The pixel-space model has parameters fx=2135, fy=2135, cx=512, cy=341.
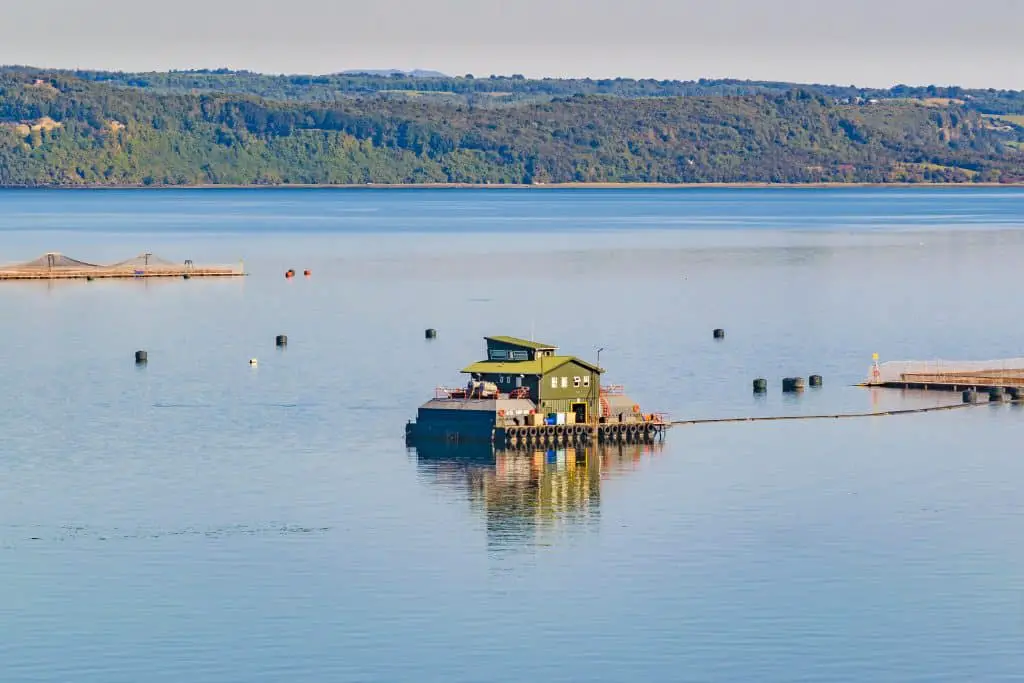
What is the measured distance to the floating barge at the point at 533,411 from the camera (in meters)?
99.3

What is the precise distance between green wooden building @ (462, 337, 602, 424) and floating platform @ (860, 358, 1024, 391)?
29.8m

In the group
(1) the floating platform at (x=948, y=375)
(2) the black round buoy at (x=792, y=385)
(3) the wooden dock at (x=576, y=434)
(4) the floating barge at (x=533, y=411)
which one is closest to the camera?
(3) the wooden dock at (x=576, y=434)

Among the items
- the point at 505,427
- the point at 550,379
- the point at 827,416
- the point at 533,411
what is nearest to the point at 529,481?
the point at 505,427

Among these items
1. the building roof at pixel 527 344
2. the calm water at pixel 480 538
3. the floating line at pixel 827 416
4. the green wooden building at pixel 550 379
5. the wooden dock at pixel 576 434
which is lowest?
the calm water at pixel 480 538

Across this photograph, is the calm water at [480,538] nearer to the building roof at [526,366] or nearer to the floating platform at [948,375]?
the floating platform at [948,375]

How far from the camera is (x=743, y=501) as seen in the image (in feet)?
287

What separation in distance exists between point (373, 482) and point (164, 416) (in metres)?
26.2

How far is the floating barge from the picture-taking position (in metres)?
99.3

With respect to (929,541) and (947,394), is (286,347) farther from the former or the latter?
(929,541)

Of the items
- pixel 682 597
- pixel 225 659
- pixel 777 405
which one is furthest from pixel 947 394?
pixel 225 659

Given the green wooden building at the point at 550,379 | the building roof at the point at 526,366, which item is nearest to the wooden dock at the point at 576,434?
the green wooden building at the point at 550,379

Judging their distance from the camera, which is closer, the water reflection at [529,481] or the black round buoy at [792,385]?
the water reflection at [529,481]

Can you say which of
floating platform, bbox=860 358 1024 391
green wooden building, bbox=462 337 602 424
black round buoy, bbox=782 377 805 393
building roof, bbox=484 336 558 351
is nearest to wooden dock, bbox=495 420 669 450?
green wooden building, bbox=462 337 602 424

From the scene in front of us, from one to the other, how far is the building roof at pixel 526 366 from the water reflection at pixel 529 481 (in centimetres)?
389
